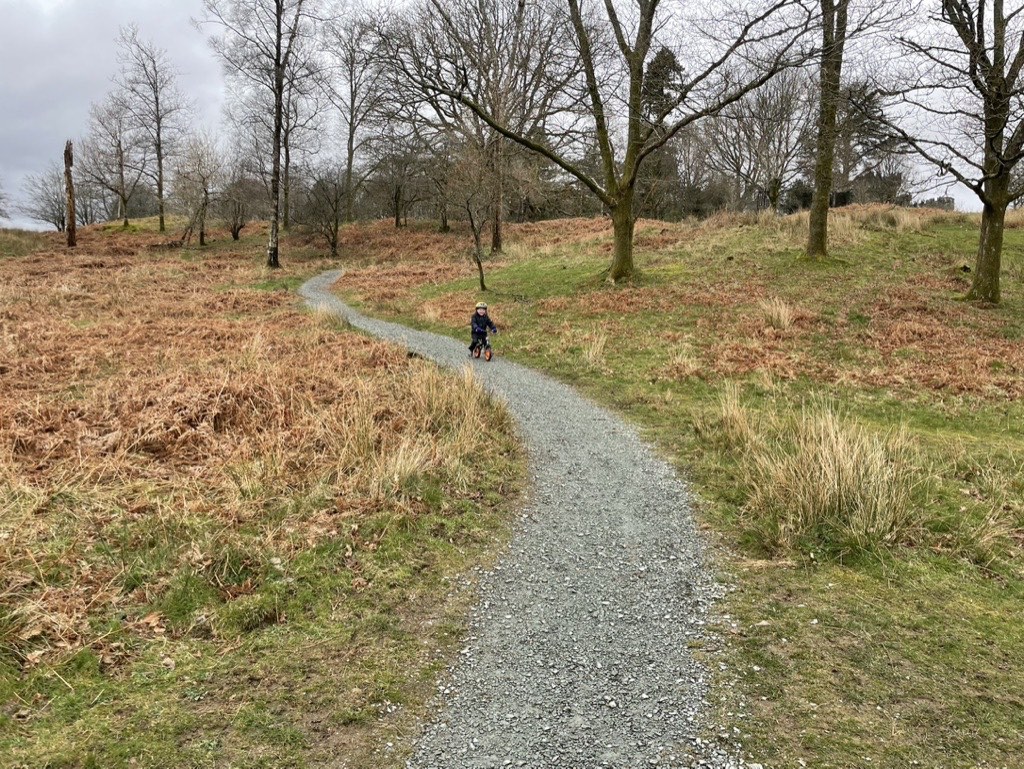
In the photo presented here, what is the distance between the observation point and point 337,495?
526cm

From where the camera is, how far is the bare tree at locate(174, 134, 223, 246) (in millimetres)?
34906

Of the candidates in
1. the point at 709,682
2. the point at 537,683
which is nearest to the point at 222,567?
the point at 537,683

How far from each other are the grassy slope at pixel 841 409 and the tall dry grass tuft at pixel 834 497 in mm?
141

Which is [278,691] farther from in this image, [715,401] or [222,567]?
[715,401]

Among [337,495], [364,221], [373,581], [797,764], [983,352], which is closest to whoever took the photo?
[797,764]

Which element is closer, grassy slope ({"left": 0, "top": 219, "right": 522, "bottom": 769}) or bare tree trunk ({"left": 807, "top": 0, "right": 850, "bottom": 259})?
grassy slope ({"left": 0, "top": 219, "right": 522, "bottom": 769})

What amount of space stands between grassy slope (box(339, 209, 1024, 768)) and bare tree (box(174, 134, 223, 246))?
67.2 ft

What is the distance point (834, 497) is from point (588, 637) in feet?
9.26

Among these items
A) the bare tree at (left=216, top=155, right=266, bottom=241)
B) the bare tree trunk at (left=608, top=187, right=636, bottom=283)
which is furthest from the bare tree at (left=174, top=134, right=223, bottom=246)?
the bare tree trunk at (left=608, top=187, right=636, bottom=283)

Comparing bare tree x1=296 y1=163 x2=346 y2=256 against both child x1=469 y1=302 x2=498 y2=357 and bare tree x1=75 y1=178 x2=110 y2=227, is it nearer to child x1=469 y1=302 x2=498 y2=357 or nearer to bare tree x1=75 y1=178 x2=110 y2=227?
child x1=469 y1=302 x2=498 y2=357

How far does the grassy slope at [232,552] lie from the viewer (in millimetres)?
2869

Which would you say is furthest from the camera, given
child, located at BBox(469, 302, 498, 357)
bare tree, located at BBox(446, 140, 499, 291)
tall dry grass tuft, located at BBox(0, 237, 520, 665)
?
bare tree, located at BBox(446, 140, 499, 291)

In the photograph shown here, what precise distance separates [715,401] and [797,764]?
6417 mm

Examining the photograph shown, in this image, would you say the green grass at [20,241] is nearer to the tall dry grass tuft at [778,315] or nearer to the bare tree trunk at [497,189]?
the bare tree trunk at [497,189]
